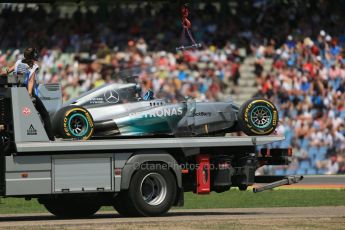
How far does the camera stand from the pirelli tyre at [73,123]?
54.7ft

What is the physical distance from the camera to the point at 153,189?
1739 cm

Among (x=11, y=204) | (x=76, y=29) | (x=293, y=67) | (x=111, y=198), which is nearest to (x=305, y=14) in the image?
(x=293, y=67)

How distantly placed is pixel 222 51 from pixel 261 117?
14274mm

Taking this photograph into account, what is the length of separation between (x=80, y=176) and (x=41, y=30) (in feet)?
56.9

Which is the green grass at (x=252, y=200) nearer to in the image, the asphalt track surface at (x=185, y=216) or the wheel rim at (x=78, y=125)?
the asphalt track surface at (x=185, y=216)

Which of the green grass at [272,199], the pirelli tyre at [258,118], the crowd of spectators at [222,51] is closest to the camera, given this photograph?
the pirelli tyre at [258,118]

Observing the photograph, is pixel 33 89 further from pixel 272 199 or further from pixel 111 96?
pixel 272 199

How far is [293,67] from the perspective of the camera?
103 ft

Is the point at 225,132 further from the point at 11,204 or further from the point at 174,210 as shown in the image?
the point at 11,204

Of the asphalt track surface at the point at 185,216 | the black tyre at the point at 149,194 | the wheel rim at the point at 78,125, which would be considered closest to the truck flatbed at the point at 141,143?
the wheel rim at the point at 78,125

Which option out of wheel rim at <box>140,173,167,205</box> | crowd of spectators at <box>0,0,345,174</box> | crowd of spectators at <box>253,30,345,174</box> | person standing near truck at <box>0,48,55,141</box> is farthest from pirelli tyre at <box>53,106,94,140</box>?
crowd of spectators at <box>253,30,345,174</box>

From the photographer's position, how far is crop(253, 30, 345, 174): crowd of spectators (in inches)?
1161

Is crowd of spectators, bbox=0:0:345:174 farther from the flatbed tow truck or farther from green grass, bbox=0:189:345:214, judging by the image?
the flatbed tow truck

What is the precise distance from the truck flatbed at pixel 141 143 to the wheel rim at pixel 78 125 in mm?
→ 272
